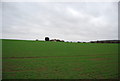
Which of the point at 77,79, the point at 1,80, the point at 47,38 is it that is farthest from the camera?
the point at 47,38

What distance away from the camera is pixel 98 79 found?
958 cm

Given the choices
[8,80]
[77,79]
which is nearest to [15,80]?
[8,80]

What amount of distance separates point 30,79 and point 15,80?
3.92ft

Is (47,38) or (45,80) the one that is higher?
(47,38)

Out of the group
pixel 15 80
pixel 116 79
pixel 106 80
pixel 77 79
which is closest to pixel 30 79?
pixel 15 80

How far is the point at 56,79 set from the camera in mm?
9492

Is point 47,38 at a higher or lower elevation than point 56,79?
higher

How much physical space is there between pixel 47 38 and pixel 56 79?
102430mm

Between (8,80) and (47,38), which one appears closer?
(8,80)

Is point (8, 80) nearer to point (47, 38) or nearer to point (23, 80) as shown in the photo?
point (23, 80)

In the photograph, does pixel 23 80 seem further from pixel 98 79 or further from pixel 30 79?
pixel 98 79

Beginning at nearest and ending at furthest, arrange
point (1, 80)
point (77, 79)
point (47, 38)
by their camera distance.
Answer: point (1, 80) → point (77, 79) → point (47, 38)

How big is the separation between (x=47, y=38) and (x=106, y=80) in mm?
103116

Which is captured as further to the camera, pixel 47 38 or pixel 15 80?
pixel 47 38
